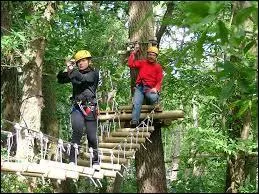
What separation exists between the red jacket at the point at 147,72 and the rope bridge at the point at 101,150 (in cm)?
34

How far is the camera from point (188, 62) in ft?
27.2

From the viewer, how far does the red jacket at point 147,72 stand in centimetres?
611

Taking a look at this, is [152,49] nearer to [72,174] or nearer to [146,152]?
[146,152]

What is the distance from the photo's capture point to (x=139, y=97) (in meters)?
6.21

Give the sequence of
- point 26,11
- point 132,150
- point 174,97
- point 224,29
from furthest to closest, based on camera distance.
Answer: point 174,97, point 26,11, point 132,150, point 224,29

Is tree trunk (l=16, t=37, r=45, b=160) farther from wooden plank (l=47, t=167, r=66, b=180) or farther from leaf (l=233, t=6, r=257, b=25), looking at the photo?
leaf (l=233, t=6, r=257, b=25)

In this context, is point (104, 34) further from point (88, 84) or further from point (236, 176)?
point (88, 84)

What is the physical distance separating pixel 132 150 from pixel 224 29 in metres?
3.40

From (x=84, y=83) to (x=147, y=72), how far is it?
1469 mm

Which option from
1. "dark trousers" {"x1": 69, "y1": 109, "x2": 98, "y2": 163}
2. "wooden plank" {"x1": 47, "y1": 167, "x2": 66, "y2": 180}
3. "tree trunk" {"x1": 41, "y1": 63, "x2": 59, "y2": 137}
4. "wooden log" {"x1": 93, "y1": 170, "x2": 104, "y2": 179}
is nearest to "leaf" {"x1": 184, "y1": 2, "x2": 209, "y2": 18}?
"wooden plank" {"x1": 47, "y1": 167, "x2": 66, "y2": 180}

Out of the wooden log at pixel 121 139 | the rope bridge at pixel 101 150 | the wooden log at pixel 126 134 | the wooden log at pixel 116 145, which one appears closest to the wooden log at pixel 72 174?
the rope bridge at pixel 101 150

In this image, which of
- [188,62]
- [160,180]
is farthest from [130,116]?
[188,62]

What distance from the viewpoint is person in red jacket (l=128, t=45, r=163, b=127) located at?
611 cm

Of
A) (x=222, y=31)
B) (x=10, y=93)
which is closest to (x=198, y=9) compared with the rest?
(x=222, y=31)
